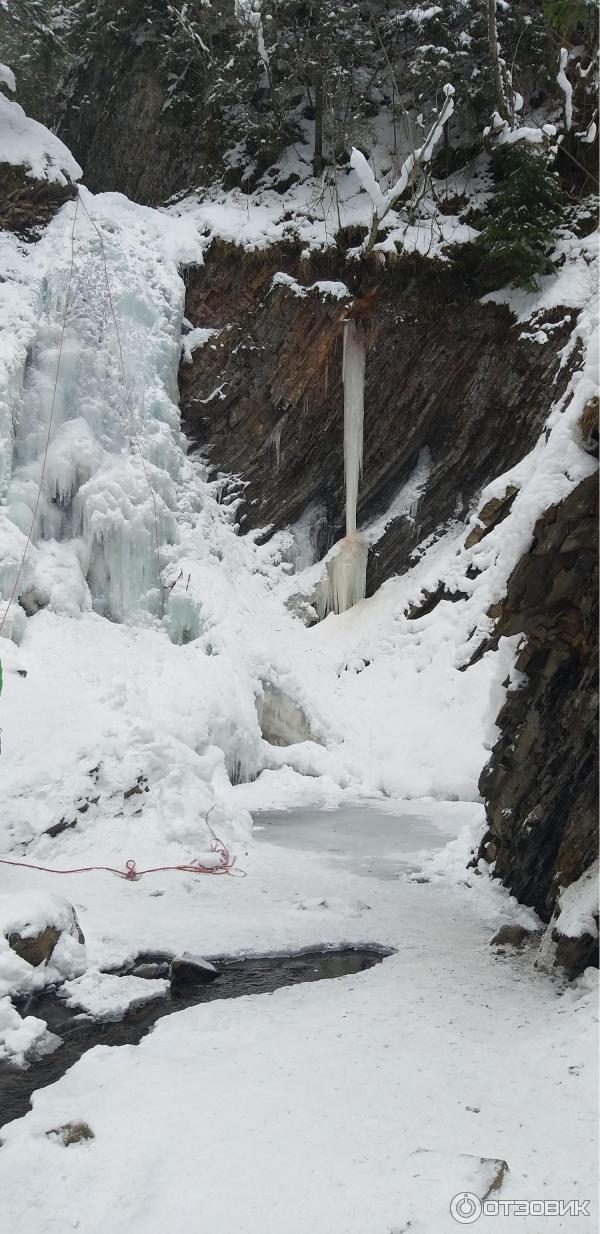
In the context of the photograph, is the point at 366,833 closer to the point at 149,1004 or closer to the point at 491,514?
the point at 149,1004

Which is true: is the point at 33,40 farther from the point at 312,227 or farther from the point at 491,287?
the point at 491,287

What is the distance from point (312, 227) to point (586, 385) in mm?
11116

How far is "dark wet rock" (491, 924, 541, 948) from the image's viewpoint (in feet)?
15.1

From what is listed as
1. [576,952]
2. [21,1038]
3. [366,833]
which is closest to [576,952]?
[576,952]

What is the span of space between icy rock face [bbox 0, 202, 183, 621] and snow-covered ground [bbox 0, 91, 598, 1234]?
0.04m

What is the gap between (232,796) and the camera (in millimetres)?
8391

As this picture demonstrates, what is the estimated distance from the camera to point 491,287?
1299 cm

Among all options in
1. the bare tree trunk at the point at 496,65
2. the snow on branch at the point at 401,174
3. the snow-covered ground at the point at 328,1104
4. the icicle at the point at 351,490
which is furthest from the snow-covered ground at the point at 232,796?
the bare tree trunk at the point at 496,65

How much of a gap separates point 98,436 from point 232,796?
5.56m

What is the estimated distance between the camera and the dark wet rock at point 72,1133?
9.25 feet

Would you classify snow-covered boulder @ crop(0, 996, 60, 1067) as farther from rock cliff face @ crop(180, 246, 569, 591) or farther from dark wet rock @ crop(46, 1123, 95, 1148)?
rock cliff face @ crop(180, 246, 569, 591)

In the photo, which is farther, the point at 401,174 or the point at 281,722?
the point at 401,174

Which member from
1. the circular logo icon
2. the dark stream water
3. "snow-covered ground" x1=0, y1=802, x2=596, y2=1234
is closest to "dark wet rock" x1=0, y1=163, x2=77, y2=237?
"snow-covered ground" x1=0, y1=802, x2=596, y2=1234

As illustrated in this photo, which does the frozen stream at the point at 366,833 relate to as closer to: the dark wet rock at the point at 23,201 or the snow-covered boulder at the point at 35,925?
the snow-covered boulder at the point at 35,925
